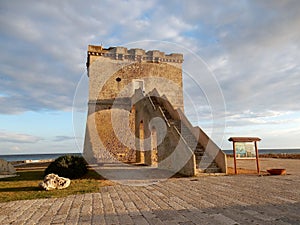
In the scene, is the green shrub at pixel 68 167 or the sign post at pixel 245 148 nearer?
the green shrub at pixel 68 167

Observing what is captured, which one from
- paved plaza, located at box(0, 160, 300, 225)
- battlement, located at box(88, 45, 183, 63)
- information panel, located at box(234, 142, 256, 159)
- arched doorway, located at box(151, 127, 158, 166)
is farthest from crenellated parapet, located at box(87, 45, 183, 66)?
paved plaza, located at box(0, 160, 300, 225)

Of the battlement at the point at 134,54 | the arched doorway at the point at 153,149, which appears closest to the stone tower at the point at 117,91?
the battlement at the point at 134,54

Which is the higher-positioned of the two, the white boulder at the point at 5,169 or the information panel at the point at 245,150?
the information panel at the point at 245,150

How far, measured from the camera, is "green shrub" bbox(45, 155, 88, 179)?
8672mm

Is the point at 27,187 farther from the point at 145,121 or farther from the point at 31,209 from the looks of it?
the point at 145,121

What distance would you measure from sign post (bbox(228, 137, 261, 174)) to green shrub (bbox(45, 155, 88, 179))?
20.4 feet

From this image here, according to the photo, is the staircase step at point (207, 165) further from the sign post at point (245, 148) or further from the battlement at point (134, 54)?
the battlement at point (134, 54)

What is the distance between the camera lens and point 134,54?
19.3 metres

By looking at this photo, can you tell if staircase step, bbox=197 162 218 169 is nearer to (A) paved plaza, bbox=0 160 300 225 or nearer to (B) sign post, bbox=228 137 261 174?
(B) sign post, bbox=228 137 261 174

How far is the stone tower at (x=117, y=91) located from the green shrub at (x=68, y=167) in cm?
742

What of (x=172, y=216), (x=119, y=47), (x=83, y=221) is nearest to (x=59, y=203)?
(x=83, y=221)

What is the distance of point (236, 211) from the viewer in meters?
3.88

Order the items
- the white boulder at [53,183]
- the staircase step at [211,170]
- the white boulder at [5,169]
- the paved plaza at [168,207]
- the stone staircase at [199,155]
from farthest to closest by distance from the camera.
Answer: the white boulder at [5,169] → the stone staircase at [199,155] → the staircase step at [211,170] → the white boulder at [53,183] → the paved plaza at [168,207]

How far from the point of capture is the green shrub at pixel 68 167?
28.5 feet
